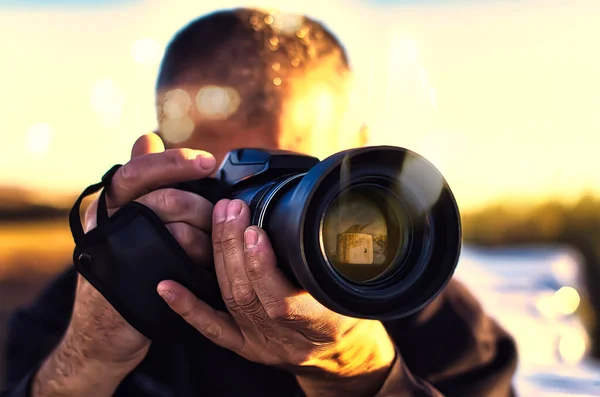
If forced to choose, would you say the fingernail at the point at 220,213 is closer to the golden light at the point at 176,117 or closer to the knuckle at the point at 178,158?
the knuckle at the point at 178,158

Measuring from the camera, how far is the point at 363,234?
0.75 meters

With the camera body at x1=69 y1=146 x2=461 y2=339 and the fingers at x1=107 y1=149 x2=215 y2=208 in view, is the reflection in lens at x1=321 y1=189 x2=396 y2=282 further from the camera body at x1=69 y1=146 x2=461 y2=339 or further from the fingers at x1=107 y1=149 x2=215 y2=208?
the fingers at x1=107 y1=149 x2=215 y2=208

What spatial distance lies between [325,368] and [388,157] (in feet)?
1.21

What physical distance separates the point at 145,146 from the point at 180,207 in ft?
0.55

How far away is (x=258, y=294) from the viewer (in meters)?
0.80

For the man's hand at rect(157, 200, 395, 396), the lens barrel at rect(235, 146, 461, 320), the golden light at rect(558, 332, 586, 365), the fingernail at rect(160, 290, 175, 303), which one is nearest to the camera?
the lens barrel at rect(235, 146, 461, 320)

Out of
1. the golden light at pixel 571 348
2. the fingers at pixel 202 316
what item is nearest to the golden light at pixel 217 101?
the fingers at pixel 202 316

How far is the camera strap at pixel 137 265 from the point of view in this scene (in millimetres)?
917

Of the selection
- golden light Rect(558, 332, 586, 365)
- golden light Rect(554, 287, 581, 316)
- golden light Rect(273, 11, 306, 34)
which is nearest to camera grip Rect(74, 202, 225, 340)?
golden light Rect(273, 11, 306, 34)

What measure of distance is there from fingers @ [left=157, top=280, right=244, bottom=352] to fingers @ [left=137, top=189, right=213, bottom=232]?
0.09 m

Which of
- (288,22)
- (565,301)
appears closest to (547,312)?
(565,301)

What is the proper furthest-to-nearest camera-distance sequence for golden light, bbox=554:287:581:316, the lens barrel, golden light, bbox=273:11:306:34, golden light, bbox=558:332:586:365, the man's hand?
golden light, bbox=554:287:581:316 < golden light, bbox=558:332:586:365 < golden light, bbox=273:11:306:34 < the man's hand < the lens barrel

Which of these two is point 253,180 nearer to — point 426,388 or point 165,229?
point 165,229

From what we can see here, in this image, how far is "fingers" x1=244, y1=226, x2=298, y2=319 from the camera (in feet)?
2.51
